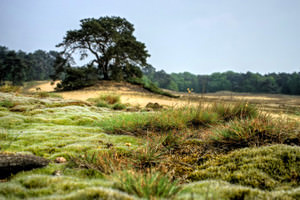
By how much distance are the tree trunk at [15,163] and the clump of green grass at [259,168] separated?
68.3 inches

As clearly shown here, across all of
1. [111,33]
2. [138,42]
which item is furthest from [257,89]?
[111,33]

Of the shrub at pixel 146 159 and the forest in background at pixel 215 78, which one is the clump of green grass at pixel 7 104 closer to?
the shrub at pixel 146 159

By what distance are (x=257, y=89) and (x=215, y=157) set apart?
4835cm

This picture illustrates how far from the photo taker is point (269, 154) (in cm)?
219

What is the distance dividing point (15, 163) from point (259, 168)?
252 centimetres

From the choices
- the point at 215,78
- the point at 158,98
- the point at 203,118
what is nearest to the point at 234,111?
the point at 203,118

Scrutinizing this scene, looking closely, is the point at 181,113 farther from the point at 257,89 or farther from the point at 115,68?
the point at 257,89

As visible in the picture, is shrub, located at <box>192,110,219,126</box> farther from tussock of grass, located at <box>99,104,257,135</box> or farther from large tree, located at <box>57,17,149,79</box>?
large tree, located at <box>57,17,149,79</box>

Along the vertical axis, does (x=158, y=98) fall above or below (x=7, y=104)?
below

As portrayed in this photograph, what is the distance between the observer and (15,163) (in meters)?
1.86

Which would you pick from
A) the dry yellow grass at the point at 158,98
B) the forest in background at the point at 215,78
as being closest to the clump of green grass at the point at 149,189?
the dry yellow grass at the point at 158,98

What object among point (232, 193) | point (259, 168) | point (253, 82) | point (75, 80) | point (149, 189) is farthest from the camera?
point (253, 82)

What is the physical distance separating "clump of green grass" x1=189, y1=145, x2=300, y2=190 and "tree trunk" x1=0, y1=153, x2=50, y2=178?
5.69 feet

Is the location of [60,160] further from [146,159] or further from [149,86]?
[149,86]
